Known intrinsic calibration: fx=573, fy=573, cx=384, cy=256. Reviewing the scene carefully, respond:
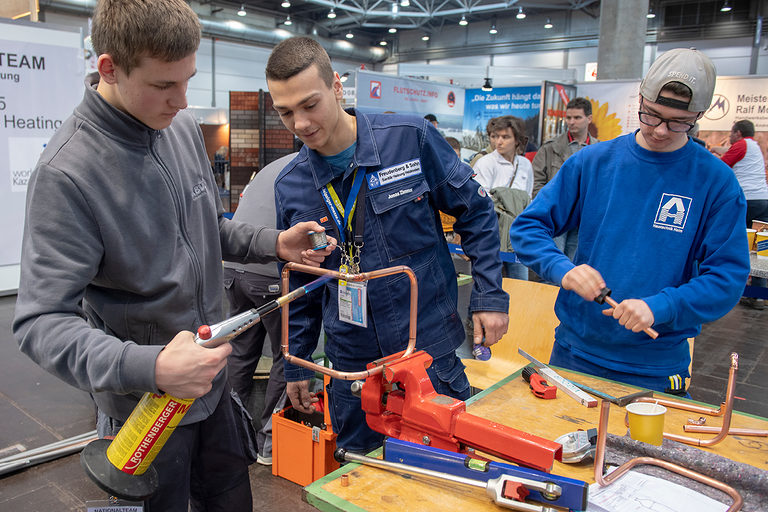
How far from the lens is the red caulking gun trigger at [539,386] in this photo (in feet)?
5.25

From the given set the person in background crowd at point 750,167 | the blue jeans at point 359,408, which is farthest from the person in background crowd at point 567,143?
the blue jeans at point 359,408

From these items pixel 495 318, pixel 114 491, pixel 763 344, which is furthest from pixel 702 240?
pixel 763 344

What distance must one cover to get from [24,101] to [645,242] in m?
5.86

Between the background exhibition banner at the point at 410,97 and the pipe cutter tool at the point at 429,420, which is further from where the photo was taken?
the background exhibition banner at the point at 410,97

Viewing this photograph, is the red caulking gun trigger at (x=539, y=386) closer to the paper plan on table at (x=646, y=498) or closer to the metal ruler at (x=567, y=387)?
the metal ruler at (x=567, y=387)

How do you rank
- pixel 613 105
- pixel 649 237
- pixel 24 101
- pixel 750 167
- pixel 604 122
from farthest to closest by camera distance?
pixel 604 122
pixel 613 105
pixel 750 167
pixel 24 101
pixel 649 237

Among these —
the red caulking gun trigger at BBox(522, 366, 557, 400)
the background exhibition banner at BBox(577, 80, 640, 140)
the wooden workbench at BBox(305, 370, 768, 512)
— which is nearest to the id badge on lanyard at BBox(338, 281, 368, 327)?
the wooden workbench at BBox(305, 370, 768, 512)

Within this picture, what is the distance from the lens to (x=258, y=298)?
A: 2766 mm

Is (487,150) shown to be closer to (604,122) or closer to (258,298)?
(604,122)

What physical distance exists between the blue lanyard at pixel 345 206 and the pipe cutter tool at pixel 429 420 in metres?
0.48

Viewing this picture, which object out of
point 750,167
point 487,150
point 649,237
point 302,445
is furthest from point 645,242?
point 750,167

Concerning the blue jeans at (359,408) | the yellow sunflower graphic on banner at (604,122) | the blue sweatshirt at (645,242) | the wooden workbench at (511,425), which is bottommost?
the blue jeans at (359,408)

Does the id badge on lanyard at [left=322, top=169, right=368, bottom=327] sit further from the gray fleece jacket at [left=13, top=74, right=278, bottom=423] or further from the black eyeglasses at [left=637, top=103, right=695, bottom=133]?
the black eyeglasses at [left=637, top=103, right=695, bottom=133]

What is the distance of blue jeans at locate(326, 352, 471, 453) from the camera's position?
1763mm
